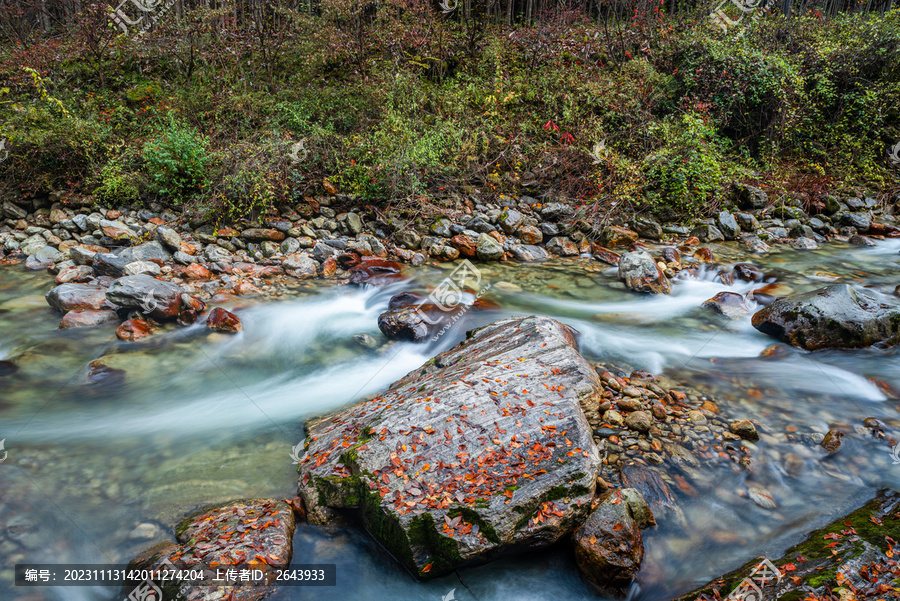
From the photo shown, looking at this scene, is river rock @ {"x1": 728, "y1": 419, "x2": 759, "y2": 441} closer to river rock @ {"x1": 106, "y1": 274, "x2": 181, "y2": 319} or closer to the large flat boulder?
the large flat boulder

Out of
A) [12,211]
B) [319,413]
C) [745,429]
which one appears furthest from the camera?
[12,211]

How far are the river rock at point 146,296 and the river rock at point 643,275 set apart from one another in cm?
714

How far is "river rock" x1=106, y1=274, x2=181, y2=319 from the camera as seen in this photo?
246 inches

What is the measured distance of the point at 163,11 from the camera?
42.9 ft

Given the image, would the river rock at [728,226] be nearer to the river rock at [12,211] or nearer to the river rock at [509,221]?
the river rock at [509,221]

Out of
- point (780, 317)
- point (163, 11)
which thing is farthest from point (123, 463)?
point (163, 11)

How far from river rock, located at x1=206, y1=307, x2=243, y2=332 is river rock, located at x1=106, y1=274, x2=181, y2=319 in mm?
479

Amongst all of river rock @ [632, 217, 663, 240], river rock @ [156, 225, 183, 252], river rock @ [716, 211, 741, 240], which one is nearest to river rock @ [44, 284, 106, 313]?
river rock @ [156, 225, 183, 252]

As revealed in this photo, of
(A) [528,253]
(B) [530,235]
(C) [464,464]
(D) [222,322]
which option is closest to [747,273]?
(A) [528,253]

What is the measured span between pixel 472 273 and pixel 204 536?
244 inches

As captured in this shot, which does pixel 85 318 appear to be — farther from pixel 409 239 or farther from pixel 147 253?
pixel 409 239

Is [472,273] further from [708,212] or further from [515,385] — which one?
[708,212]

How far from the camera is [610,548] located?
311cm

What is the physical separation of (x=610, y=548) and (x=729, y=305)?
16.9 feet
